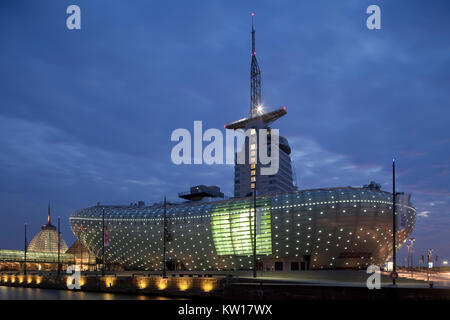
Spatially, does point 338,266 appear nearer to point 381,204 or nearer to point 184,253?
point 381,204

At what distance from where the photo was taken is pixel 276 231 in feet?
316

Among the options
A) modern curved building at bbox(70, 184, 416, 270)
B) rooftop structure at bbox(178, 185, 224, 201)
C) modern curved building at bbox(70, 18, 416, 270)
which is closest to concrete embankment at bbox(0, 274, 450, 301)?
modern curved building at bbox(70, 18, 416, 270)

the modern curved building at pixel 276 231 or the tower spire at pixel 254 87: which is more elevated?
the tower spire at pixel 254 87

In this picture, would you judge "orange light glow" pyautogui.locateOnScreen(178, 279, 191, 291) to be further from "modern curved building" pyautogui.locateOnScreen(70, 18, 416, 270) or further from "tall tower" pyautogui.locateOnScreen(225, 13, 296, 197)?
"tall tower" pyautogui.locateOnScreen(225, 13, 296, 197)

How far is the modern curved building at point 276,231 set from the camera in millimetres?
91312

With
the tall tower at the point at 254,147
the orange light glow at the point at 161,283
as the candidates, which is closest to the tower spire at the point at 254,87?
the tall tower at the point at 254,147

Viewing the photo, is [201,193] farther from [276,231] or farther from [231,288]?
[231,288]

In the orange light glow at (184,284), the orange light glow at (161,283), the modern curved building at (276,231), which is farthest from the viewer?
the modern curved building at (276,231)

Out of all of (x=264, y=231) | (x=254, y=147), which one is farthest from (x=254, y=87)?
(x=264, y=231)

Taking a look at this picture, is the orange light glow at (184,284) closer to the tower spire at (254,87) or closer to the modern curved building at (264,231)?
the modern curved building at (264,231)

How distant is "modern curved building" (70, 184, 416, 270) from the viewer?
91.3 meters
